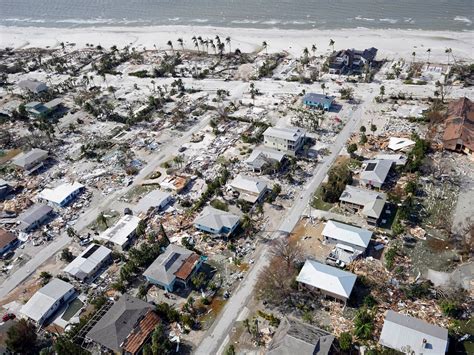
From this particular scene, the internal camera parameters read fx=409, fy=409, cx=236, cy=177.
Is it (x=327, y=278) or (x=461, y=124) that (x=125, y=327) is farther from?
(x=461, y=124)

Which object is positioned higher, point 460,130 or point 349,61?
point 349,61

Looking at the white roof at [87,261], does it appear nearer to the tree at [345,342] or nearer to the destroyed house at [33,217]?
the destroyed house at [33,217]

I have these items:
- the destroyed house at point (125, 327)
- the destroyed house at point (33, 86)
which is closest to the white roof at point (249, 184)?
the destroyed house at point (125, 327)

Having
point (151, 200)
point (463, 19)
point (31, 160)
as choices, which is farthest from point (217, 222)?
point (463, 19)

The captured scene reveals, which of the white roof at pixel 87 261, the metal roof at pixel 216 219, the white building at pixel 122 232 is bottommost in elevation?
the white roof at pixel 87 261

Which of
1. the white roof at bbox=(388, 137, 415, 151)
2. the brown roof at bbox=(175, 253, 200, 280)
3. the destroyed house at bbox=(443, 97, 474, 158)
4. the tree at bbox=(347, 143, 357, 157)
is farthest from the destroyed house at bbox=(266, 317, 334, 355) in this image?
the destroyed house at bbox=(443, 97, 474, 158)

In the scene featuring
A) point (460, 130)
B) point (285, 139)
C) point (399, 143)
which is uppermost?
point (460, 130)
